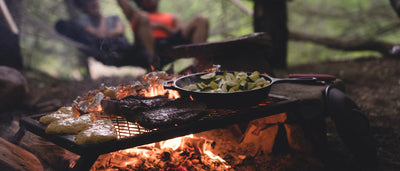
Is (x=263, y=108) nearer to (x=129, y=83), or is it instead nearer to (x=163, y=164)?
(x=163, y=164)

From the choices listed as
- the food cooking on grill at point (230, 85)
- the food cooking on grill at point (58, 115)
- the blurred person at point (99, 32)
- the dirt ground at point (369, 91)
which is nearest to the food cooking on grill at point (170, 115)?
the food cooking on grill at point (230, 85)

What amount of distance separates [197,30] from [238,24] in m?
3.19

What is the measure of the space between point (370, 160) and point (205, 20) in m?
3.05

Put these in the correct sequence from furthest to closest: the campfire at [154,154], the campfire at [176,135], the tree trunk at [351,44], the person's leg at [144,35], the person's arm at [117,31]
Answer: the tree trunk at [351,44] → the person's arm at [117,31] → the person's leg at [144,35] → the campfire at [154,154] → the campfire at [176,135]

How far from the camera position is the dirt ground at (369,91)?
8.34 ft

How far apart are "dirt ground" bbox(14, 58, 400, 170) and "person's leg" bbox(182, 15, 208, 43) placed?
5.20ft

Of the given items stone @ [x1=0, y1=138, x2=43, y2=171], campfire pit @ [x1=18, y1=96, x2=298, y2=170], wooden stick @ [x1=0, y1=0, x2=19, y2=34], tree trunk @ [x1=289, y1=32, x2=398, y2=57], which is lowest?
stone @ [x1=0, y1=138, x2=43, y2=171]

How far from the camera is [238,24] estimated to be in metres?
7.01

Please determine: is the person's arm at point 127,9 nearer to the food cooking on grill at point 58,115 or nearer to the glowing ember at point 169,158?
the food cooking on grill at point 58,115

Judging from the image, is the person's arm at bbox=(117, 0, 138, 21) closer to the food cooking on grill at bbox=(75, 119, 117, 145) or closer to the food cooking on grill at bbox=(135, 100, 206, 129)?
the food cooking on grill at bbox=(135, 100, 206, 129)

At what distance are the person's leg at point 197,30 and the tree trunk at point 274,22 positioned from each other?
1378 millimetres

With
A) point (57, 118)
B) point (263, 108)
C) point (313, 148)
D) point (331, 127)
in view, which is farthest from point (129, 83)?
point (331, 127)

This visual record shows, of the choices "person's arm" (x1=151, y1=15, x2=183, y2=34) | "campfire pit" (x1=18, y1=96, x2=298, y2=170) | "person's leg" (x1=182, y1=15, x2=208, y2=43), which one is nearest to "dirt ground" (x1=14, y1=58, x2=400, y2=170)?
"campfire pit" (x1=18, y1=96, x2=298, y2=170)

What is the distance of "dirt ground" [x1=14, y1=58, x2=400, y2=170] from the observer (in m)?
2.54
